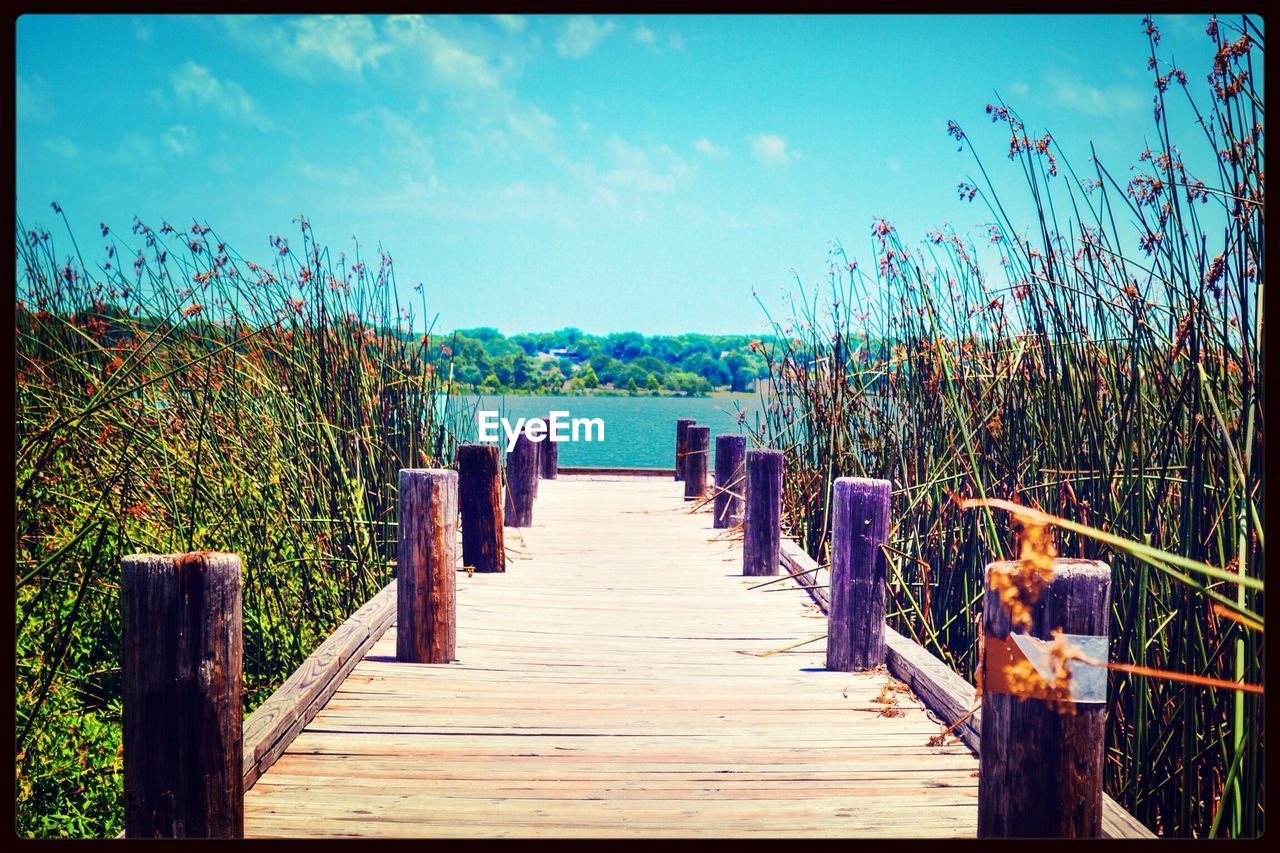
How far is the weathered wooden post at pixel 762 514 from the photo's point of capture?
14.1ft

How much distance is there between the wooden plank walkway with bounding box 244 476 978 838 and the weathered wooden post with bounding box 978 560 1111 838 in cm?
44

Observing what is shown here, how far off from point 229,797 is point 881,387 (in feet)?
10.3

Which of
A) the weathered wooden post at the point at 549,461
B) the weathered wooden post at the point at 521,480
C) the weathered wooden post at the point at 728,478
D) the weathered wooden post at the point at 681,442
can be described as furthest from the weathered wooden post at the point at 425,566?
the weathered wooden post at the point at 549,461

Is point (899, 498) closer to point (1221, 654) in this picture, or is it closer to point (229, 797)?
point (1221, 654)

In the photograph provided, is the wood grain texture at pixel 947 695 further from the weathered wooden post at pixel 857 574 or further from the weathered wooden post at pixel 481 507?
the weathered wooden post at pixel 481 507

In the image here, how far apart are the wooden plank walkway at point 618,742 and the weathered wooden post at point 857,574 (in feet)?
0.25

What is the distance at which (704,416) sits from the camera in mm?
38250

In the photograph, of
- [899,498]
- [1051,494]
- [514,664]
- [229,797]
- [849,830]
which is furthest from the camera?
[899,498]

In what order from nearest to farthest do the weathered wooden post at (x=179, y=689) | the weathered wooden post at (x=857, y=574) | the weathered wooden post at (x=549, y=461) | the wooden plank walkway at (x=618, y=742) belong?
the weathered wooden post at (x=179, y=689)
the wooden plank walkway at (x=618, y=742)
the weathered wooden post at (x=857, y=574)
the weathered wooden post at (x=549, y=461)

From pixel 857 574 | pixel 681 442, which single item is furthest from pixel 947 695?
pixel 681 442

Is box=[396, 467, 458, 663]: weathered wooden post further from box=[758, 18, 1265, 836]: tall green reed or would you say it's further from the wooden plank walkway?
box=[758, 18, 1265, 836]: tall green reed

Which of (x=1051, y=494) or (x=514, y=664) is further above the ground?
(x=1051, y=494)

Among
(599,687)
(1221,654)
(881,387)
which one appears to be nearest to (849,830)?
(1221,654)

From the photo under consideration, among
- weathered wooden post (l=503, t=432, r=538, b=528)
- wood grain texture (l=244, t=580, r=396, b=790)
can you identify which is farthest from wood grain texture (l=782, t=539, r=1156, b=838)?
weathered wooden post (l=503, t=432, r=538, b=528)
